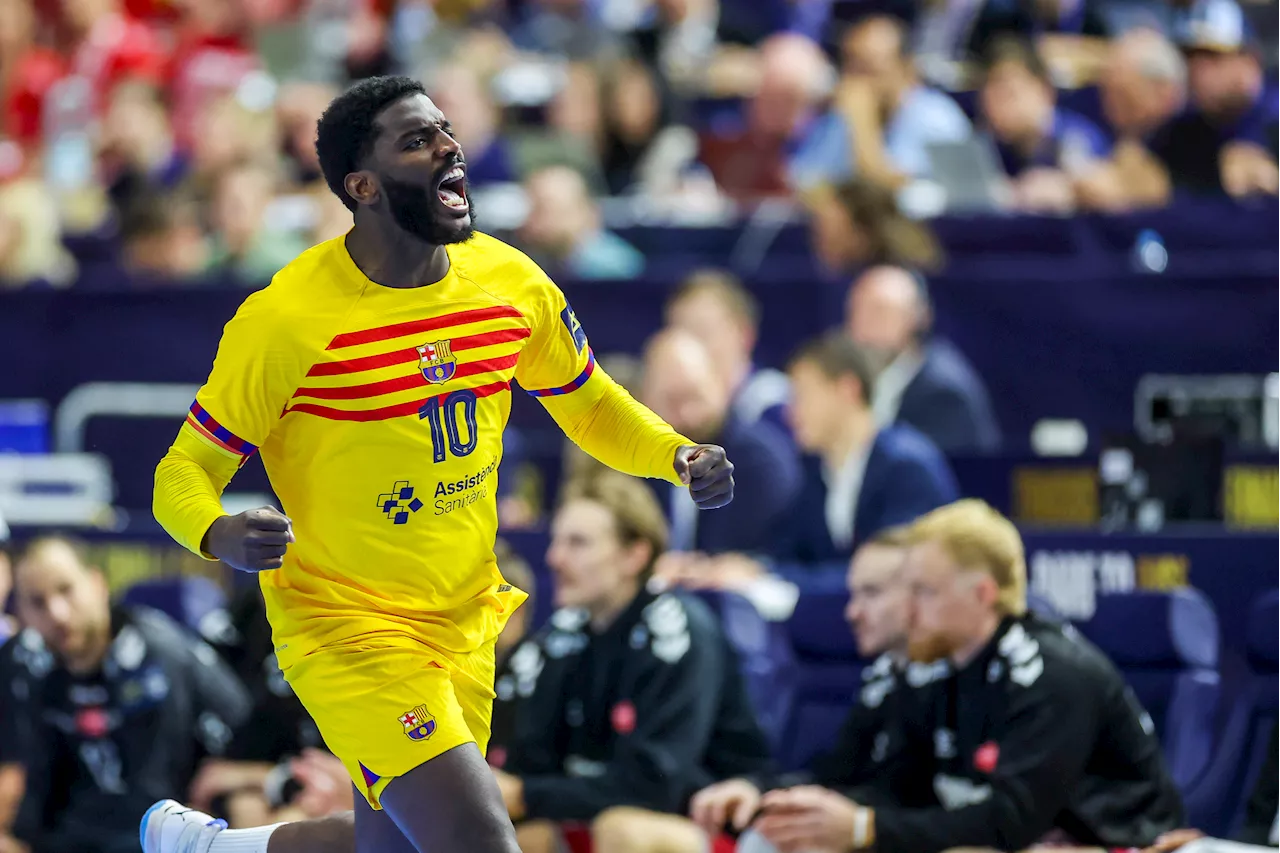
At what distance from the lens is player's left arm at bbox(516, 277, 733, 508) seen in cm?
414

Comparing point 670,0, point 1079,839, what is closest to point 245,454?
point 1079,839

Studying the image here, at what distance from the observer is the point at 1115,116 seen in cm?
962

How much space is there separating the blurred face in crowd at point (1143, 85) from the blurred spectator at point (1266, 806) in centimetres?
458

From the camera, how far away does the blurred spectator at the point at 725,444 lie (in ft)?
23.4

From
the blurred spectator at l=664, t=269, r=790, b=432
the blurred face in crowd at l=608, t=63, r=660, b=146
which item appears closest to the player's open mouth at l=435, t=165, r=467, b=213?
the blurred spectator at l=664, t=269, r=790, b=432

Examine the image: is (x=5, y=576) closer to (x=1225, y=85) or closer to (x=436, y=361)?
(x=436, y=361)

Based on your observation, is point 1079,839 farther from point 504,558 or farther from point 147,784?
point 147,784

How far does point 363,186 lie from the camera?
394 cm

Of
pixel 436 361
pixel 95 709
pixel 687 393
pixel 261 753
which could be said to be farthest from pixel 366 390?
pixel 687 393

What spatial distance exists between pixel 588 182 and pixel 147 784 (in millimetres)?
4567

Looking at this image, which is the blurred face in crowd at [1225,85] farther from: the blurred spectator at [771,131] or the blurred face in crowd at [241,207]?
the blurred face in crowd at [241,207]

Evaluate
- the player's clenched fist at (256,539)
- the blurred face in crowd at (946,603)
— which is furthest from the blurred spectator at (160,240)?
the player's clenched fist at (256,539)

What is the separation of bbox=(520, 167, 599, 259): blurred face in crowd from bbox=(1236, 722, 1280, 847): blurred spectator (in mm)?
4300

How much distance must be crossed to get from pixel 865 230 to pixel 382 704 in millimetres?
4922
